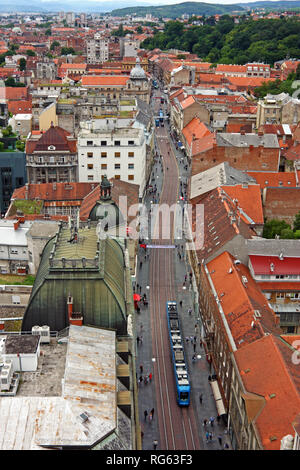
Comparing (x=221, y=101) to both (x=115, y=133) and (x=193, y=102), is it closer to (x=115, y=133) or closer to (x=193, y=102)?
(x=193, y=102)

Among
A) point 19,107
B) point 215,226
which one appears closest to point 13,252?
point 215,226

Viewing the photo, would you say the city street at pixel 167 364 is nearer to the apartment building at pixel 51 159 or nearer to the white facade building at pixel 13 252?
the white facade building at pixel 13 252

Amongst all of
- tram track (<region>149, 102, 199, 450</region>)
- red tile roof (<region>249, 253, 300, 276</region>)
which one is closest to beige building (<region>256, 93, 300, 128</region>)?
tram track (<region>149, 102, 199, 450</region>)

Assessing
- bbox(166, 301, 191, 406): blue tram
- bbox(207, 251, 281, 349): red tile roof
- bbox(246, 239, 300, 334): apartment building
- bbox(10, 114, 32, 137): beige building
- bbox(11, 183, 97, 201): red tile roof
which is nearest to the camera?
bbox(207, 251, 281, 349): red tile roof

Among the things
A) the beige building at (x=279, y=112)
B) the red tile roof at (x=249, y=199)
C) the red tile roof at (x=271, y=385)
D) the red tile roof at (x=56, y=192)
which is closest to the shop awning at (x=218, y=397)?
the red tile roof at (x=271, y=385)

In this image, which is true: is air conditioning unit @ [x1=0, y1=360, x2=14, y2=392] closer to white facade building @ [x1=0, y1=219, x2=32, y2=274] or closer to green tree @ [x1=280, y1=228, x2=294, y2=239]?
white facade building @ [x1=0, y1=219, x2=32, y2=274]
